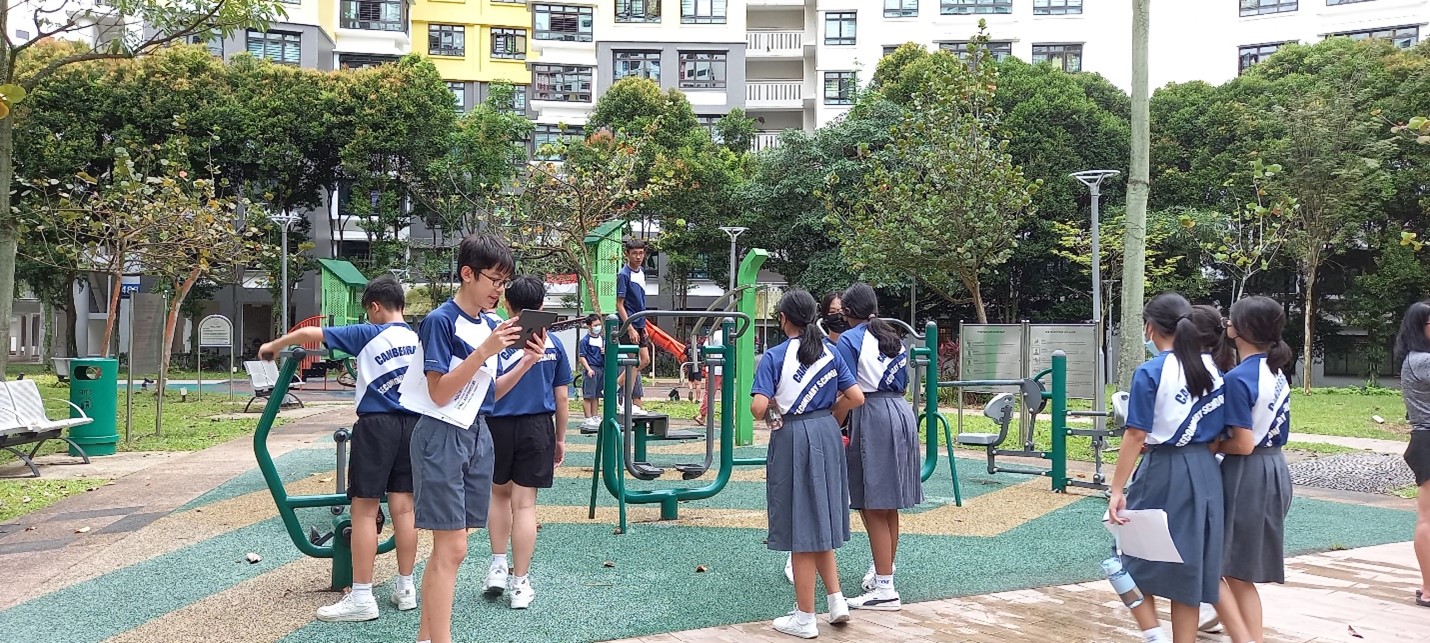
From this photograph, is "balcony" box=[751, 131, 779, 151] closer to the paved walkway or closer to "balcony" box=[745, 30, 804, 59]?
"balcony" box=[745, 30, 804, 59]

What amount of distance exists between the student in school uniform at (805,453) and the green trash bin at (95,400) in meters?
8.61

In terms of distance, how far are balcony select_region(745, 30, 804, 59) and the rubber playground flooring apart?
112 ft

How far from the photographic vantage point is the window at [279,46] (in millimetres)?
36188

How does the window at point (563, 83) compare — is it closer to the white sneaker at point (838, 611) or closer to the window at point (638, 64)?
the window at point (638, 64)

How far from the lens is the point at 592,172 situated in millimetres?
17203

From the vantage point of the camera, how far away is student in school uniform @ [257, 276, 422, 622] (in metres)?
4.55

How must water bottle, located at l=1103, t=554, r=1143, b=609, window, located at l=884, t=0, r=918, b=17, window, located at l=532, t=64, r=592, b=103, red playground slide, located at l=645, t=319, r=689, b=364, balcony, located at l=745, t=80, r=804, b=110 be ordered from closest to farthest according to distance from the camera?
water bottle, located at l=1103, t=554, r=1143, b=609 → red playground slide, located at l=645, t=319, r=689, b=364 → window, located at l=884, t=0, r=918, b=17 → window, located at l=532, t=64, r=592, b=103 → balcony, located at l=745, t=80, r=804, b=110

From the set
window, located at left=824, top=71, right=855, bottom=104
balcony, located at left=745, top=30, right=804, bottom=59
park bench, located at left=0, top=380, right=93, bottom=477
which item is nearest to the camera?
park bench, located at left=0, top=380, right=93, bottom=477

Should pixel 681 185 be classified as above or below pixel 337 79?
below

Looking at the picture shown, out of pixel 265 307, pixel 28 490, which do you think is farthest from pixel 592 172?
pixel 265 307

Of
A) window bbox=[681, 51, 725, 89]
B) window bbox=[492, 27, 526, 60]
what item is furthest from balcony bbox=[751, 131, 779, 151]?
window bbox=[492, 27, 526, 60]

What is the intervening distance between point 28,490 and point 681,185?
23917mm

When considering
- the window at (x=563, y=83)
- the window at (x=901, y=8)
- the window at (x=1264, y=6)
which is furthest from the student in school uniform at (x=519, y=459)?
the window at (x=1264, y=6)

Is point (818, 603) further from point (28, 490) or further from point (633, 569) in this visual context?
point (28, 490)
